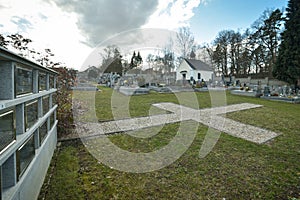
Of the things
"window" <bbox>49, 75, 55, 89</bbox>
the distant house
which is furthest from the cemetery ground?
the distant house

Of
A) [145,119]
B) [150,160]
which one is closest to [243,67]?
[145,119]

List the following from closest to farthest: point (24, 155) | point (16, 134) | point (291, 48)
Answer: point (16, 134) < point (24, 155) < point (291, 48)

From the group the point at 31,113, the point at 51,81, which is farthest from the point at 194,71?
the point at 31,113

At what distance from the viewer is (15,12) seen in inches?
177

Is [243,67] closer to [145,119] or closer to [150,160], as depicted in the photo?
[145,119]

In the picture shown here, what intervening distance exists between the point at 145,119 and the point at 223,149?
3.08 metres

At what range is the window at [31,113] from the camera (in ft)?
6.11

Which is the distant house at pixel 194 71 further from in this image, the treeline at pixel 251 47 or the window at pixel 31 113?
the window at pixel 31 113

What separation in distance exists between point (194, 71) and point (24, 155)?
112ft

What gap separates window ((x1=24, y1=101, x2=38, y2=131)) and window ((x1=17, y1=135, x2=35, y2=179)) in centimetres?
20

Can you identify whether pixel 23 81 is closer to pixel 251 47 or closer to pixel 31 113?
pixel 31 113

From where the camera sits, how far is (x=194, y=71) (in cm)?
3372

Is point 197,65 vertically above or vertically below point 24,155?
above

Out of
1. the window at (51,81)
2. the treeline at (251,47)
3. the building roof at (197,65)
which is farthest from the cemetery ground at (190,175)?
the building roof at (197,65)
